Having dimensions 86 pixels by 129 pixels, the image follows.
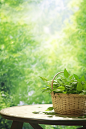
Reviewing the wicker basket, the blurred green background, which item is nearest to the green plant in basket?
the wicker basket

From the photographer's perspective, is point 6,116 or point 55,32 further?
point 55,32

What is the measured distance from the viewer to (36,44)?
267 centimetres

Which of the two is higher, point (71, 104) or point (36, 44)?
point (36, 44)

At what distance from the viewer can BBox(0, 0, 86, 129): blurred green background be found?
261 cm

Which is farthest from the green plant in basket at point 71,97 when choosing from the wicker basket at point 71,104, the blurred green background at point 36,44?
the blurred green background at point 36,44

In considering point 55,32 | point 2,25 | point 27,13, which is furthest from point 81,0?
point 2,25

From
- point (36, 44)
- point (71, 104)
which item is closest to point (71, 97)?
point (71, 104)

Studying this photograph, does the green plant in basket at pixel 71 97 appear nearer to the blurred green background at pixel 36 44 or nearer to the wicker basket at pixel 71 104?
the wicker basket at pixel 71 104

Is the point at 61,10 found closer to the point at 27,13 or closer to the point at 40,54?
the point at 27,13

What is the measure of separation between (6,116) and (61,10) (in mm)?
1927

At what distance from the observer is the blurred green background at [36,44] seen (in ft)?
8.57

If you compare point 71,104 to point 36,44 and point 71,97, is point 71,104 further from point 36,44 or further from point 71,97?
point 36,44

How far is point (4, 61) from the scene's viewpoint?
2631 millimetres

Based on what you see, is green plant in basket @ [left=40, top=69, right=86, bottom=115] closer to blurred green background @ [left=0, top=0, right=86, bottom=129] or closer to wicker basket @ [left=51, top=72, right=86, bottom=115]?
wicker basket @ [left=51, top=72, right=86, bottom=115]
